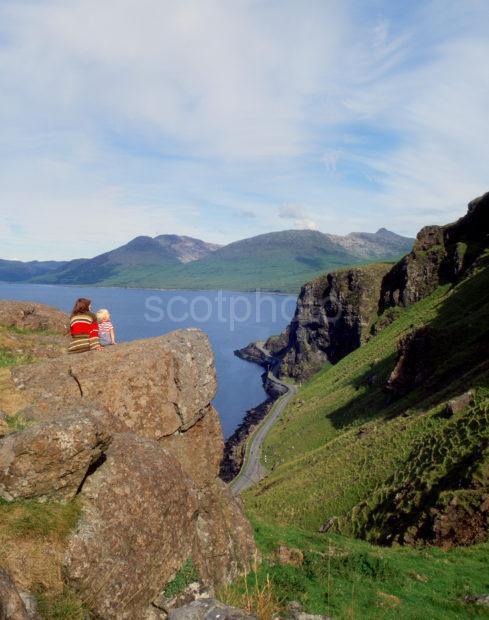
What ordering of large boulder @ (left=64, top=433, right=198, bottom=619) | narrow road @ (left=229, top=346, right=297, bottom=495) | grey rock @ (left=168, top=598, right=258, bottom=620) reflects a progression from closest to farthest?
grey rock @ (left=168, top=598, right=258, bottom=620) < large boulder @ (left=64, top=433, right=198, bottom=619) < narrow road @ (left=229, top=346, right=297, bottom=495)

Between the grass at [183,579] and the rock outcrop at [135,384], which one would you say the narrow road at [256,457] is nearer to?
the rock outcrop at [135,384]

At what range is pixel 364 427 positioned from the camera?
227 ft

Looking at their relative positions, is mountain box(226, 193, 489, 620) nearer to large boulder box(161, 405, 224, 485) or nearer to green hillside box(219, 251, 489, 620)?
green hillside box(219, 251, 489, 620)

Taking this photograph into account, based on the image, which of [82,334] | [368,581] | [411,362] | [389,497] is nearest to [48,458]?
[82,334]

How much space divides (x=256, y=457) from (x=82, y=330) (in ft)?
319

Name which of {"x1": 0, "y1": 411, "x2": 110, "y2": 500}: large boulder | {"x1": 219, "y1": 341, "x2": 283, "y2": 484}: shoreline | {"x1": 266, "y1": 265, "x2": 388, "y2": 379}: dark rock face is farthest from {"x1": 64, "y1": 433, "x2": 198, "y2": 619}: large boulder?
{"x1": 266, "y1": 265, "x2": 388, "y2": 379}: dark rock face

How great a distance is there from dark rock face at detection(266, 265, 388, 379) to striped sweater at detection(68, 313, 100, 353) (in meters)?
145

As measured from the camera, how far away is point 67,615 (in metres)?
8.89

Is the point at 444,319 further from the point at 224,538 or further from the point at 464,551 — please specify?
the point at 224,538

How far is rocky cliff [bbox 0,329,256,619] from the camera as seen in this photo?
10.4 m

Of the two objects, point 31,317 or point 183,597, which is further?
point 31,317

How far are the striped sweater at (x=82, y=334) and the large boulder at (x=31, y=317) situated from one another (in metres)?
7.03

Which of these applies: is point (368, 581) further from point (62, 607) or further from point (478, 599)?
point (62, 607)

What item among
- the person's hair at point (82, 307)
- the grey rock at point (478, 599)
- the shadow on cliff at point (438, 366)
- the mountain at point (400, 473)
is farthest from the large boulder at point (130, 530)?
the shadow on cliff at point (438, 366)
